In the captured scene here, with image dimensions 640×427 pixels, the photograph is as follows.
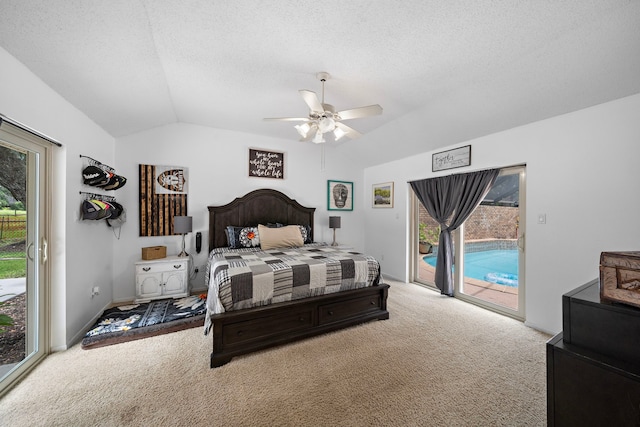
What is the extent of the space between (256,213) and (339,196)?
74.5 inches

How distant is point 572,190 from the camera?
2557mm

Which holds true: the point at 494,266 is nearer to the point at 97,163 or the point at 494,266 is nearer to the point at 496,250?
the point at 496,250

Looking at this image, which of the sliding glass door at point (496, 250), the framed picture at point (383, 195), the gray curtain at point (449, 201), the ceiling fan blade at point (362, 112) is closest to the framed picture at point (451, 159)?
the gray curtain at point (449, 201)

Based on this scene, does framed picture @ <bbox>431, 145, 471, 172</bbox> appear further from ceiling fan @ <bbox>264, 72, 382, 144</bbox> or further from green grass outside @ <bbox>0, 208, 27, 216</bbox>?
green grass outside @ <bbox>0, 208, 27, 216</bbox>

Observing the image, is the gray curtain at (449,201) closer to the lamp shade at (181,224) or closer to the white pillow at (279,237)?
the white pillow at (279,237)

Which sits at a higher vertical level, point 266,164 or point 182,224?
point 266,164

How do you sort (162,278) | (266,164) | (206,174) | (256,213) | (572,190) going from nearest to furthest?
(572,190) < (162,278) < (206,174) < (256,213) < (266,164)

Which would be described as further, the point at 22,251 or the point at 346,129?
the point at 346,129

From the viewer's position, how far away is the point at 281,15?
168 cm

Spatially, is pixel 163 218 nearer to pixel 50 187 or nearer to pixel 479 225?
pixel 50 187

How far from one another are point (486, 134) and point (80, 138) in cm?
493

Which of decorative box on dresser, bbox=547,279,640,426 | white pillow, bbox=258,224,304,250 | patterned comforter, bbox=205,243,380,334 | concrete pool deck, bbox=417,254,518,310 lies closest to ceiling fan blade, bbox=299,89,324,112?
patterned comforter, bbox=205,243,380,334

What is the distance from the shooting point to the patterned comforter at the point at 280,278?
7.43 ft

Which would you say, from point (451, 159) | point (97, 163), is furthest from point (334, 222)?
point (97, 163)
